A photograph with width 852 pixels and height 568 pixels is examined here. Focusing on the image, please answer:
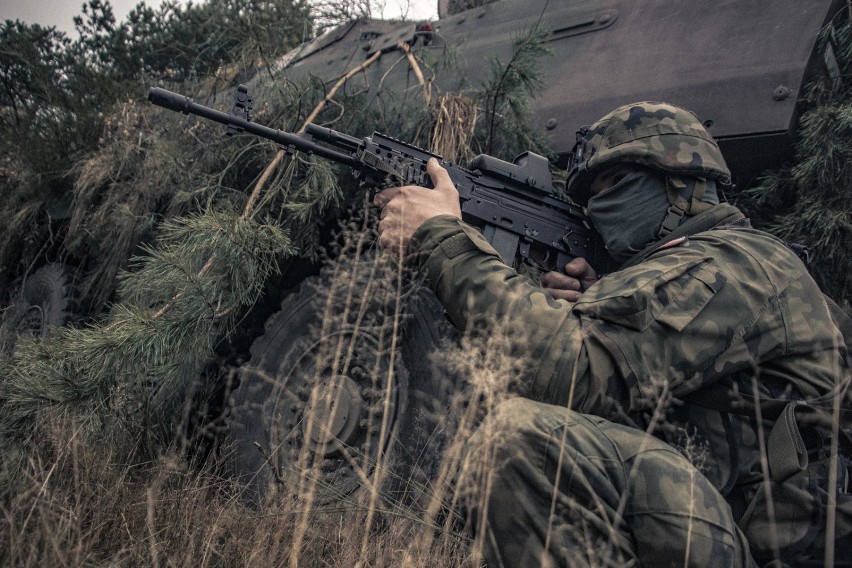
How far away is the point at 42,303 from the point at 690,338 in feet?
12.6

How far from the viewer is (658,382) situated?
186cm

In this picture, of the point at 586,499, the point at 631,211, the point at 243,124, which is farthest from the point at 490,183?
the point at 586,499

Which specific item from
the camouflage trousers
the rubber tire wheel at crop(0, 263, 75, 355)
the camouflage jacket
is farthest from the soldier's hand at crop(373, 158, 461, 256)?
the rubber tire wheel at crop(0, 263, 75, 355)

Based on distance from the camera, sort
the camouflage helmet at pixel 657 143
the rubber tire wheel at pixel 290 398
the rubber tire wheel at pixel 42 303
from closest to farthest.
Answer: the camouflage helmet at pixel 657 143 < the rubber tire wheel at pixel 290 398 < the rubber tire wheel at pixel 42 303

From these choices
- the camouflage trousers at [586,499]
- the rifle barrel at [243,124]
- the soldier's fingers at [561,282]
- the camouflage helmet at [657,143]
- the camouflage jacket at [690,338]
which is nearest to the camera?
the camouflage trousers at [586,499]

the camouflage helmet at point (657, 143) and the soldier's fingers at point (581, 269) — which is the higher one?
the camouflage helmet at point (657, 143)

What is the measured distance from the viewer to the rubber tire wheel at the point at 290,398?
8.02 ft

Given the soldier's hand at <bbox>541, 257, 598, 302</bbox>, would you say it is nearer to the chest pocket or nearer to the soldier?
the soldier

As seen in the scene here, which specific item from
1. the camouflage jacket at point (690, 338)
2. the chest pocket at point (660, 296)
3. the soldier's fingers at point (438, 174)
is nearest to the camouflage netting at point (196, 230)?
the soldier's fingers at point (438, 174)

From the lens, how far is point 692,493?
1.56 metres

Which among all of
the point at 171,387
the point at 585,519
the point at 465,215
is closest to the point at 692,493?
the point at 585,519

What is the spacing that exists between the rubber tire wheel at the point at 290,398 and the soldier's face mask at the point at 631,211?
2.01ft

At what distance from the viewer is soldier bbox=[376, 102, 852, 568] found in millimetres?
1643

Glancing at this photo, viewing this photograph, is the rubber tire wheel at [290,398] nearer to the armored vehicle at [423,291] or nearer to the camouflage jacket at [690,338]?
the armored vehicle at [423,291]
